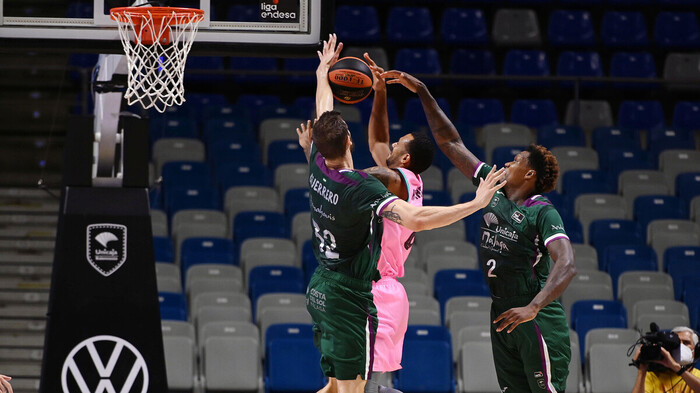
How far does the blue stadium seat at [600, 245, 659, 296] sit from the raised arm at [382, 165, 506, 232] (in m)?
6.49

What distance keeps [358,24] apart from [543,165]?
8985 mm

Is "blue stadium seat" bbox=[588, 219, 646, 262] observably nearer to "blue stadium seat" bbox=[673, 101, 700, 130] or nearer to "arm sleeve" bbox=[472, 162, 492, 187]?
"blue stadium seat" bbox=[673, 101, 700, 130]

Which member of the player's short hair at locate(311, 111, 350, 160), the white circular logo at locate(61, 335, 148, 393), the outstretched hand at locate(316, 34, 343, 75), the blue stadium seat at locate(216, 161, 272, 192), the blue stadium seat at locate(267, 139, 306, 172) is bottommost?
the white circular logo at locate(61, 335, 148, 393)

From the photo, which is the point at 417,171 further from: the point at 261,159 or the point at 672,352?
the point at 261,159

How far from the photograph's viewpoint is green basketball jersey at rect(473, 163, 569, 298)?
5574 millimetres

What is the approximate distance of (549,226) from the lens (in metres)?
5.49

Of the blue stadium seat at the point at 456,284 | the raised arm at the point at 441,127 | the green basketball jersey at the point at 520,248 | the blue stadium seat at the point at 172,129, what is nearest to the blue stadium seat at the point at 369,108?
the blue stadium seat at the point at 172,129

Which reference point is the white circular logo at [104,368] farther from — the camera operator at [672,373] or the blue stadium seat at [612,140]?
the blue stadium seat at [612,140]

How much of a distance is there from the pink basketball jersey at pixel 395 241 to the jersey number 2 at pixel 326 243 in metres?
0.48

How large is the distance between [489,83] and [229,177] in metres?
4.39

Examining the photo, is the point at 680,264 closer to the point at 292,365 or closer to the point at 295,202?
the point at 295,202

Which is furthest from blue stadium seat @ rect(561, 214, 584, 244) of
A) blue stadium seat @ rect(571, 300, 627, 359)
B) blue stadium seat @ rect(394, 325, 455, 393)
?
blue stadium seat @ rect(394, 325, 455, 393)

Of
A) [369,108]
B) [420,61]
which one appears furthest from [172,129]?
[420,61]

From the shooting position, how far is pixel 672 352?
7.41m
